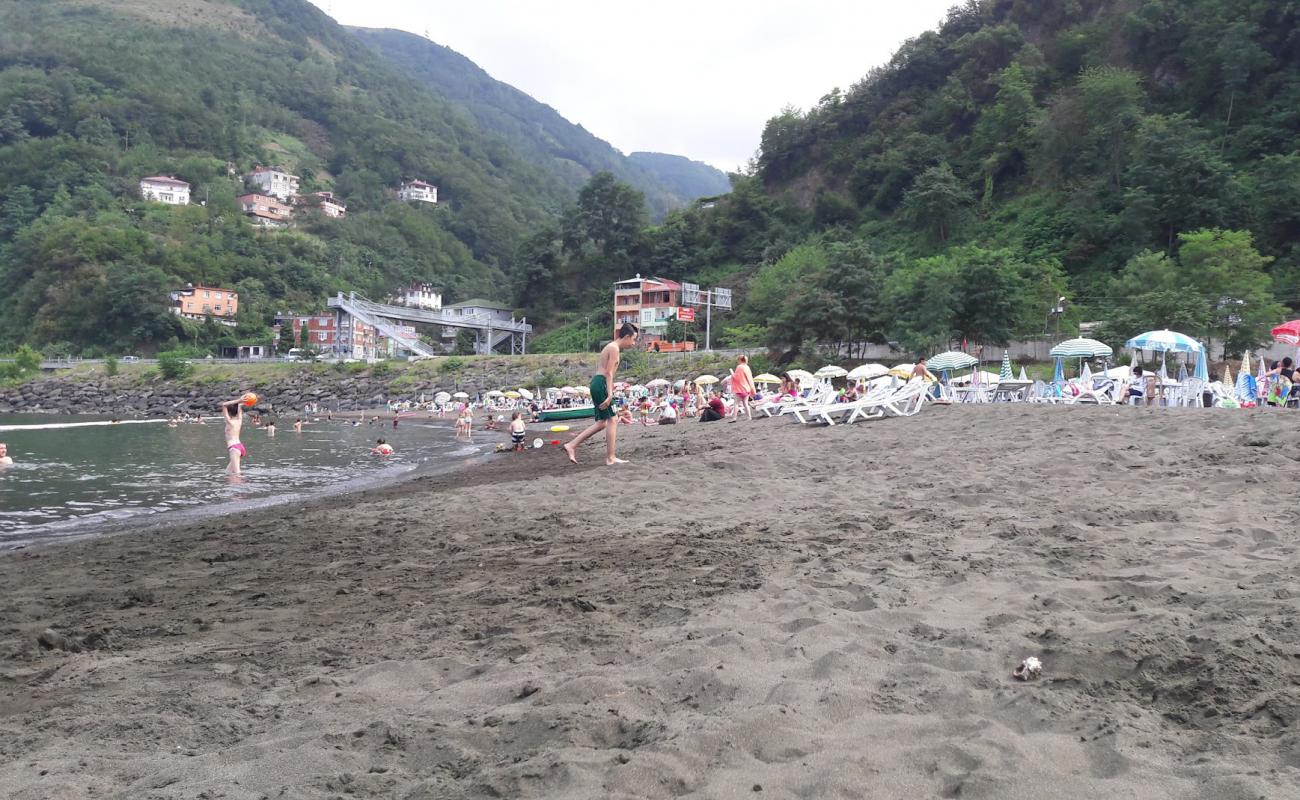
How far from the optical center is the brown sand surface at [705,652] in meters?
2.39

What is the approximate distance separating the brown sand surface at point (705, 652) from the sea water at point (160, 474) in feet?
10.5

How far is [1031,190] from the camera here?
6075 centimetres

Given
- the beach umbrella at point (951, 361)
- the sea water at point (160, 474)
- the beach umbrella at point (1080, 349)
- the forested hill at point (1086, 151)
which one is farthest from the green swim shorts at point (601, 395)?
the forested hill at point (1086, 151)

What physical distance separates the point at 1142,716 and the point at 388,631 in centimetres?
335

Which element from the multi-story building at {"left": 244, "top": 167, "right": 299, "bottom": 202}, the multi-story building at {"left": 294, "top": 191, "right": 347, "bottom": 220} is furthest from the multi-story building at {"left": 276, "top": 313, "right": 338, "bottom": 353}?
the multi-story building at {"left": 244, "top": 167, "right": 299, "bottom": 202}

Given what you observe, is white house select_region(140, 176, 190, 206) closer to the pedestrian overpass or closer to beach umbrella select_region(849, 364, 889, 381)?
the pedestrian overpass

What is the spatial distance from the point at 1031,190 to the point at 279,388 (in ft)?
211

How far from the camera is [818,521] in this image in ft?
19.5

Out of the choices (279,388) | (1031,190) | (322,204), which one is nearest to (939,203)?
(1031,190)

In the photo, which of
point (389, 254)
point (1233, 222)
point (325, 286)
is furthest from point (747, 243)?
point (389, 254)

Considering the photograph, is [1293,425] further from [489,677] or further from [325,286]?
[325,286]

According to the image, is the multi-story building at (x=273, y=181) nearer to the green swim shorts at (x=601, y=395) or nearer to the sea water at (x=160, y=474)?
the sea water at (x=160, y=474)

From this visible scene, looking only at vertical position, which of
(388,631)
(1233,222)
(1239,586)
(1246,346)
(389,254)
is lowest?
(388,631)

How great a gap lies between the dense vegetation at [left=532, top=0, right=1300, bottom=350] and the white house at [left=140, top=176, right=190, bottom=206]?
224 feet
